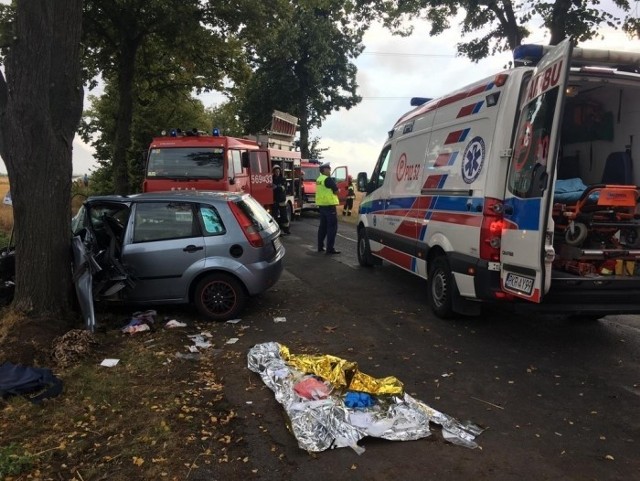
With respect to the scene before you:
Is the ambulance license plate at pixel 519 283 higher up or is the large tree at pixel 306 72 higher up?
the large tree at pixel 306 72

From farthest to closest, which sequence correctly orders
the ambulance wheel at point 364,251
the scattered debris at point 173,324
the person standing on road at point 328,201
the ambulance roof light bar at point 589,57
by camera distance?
the person standing on road at point 328,201 → the ambulance wheel at point 364,251 → the scattered debris at point 173,324 → the ambulance roof light bar at point 589,57

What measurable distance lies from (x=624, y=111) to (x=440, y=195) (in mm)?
2268

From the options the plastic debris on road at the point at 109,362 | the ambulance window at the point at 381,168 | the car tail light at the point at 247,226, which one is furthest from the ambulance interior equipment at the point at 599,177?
the plastic debris on road at the point at 109,362

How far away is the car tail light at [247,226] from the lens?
6.10 m

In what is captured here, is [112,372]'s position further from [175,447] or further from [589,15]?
[589,15]

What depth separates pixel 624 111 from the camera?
19.2 feet

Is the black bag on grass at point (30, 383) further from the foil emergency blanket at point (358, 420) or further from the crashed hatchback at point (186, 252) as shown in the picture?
the foil emergency blanket at point (358, 420)

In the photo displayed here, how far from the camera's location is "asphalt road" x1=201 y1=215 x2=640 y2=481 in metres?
3.18

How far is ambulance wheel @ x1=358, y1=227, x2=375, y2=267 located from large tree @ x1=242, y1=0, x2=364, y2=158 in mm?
18909

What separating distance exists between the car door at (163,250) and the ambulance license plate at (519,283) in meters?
3.38

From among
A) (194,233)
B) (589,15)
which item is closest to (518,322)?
(194,233)

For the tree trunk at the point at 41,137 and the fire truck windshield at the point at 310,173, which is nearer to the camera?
the tree trunk at the point at 41,137

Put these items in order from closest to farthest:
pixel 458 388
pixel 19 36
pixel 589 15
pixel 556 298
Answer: pixel 458 388
pixel 556 298
pixel 19 36
pixel 589 15

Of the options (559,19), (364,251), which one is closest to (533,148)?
(364,251)
